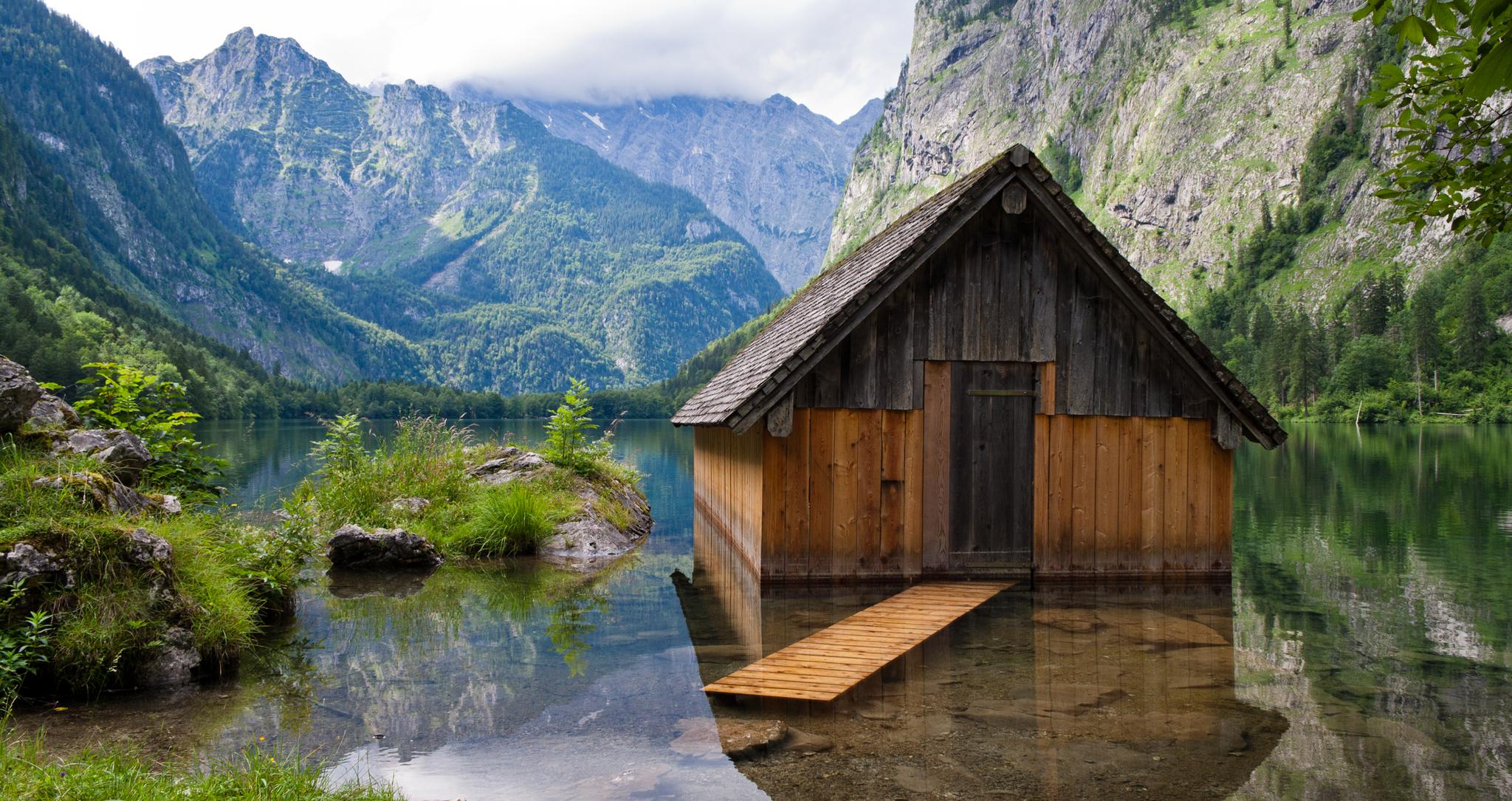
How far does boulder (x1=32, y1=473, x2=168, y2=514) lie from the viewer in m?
8.55

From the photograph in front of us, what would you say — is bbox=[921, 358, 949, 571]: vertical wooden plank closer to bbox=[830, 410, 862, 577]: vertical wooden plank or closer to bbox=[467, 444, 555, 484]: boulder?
bbox=[830, 410, 862, 577]: vertical wooden plank

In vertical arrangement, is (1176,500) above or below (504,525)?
above

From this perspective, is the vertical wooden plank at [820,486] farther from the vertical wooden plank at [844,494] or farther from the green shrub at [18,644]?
the green shrub at [18,644]

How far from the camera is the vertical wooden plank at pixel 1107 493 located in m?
Answer: 13.4

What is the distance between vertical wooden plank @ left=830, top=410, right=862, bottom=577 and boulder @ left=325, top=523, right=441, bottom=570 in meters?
6.75

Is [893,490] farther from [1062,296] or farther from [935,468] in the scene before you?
[1062,296]

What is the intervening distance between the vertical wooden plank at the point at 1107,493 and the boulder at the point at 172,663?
10840 mm

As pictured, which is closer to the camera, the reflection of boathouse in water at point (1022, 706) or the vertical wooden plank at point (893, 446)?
the reflection of boathouse in water at point (1022, 706)

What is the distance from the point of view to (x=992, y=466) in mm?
13375

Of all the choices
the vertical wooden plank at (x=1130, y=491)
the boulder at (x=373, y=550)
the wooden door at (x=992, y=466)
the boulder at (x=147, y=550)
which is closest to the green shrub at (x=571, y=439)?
the boulder at (x=373, y=550)

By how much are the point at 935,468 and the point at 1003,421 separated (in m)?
1.19

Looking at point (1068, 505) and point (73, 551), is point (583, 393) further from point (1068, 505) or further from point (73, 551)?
point (73, 551)

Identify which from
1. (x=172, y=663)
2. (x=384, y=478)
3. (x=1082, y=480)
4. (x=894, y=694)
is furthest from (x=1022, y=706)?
(x=384, y=478)

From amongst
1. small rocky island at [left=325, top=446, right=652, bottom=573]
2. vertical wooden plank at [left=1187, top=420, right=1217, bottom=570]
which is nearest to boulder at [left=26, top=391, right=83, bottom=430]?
small rocky island at [left=325, top=446, right=652, bottom=573]
